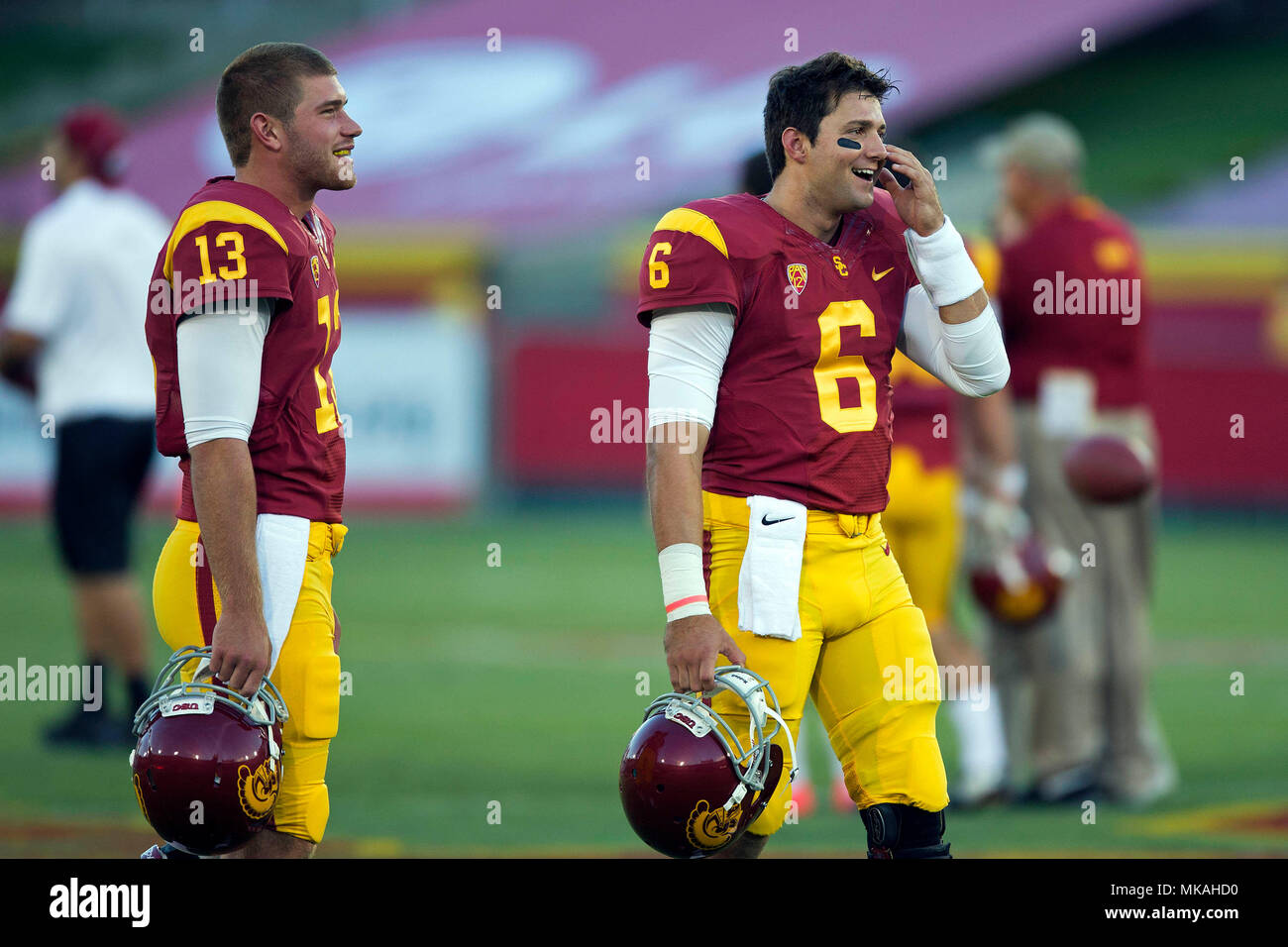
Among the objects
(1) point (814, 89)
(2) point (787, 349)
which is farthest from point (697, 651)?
(1) point (814, 89)

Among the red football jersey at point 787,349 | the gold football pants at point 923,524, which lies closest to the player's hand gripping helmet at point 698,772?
the red football jersey at point 787,349

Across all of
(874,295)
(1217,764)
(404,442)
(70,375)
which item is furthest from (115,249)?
(404,442)

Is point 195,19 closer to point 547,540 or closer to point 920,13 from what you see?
point 920,13

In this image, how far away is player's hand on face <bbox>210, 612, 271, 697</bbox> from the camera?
3.21 meters

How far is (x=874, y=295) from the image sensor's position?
3.54m

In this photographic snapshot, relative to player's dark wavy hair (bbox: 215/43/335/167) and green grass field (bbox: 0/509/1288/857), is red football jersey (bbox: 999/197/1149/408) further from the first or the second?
player's dark wavy hair (bbox: 215/43/335/167)

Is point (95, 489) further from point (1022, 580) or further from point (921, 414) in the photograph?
point (1022, 580)

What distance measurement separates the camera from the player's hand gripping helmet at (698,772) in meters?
3.19

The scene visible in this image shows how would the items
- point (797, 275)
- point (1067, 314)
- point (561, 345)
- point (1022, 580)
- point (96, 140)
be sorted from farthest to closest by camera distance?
point (561, 345) < point (96, 140) < point (1067, 314) < point (1022, 580) < point (797, 275)

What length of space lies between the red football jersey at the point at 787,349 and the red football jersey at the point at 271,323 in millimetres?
703

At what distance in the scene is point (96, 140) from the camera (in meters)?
6.80

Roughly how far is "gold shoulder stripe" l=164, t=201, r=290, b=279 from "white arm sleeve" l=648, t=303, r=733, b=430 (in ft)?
2.61

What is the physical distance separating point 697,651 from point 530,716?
4.23 meters
